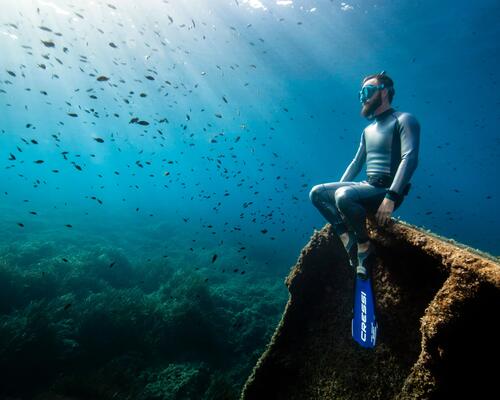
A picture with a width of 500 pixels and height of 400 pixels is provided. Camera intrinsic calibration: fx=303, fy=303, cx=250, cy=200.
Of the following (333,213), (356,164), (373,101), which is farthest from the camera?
(356,164)

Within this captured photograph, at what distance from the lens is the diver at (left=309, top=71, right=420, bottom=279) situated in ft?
10.3

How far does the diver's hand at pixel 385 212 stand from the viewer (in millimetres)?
3043

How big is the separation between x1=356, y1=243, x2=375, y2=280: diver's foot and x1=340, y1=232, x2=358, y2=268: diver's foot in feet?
0.29

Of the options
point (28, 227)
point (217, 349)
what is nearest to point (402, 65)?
point (217, 349)

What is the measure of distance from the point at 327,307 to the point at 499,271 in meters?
2.19

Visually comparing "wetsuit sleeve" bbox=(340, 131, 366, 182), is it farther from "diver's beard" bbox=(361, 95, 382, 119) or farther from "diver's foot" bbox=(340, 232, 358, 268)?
"diver's foot" bbox=(340, 232, 358, 268)

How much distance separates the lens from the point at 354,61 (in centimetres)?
2708

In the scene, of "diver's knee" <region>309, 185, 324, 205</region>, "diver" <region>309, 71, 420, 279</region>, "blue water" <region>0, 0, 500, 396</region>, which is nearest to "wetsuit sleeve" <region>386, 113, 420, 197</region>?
"diver" <region>309, 71, 420, 279</region>

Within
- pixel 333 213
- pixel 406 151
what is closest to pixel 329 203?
pixel 333 213

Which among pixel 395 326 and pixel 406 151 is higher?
pixel 406 151

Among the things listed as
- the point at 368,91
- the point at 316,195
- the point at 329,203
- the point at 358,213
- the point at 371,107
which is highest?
the point at 368,91

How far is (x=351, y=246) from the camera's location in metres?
3.26

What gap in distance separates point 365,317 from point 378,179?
1.65 meters

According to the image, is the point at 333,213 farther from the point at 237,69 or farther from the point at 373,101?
the point at 237,69
